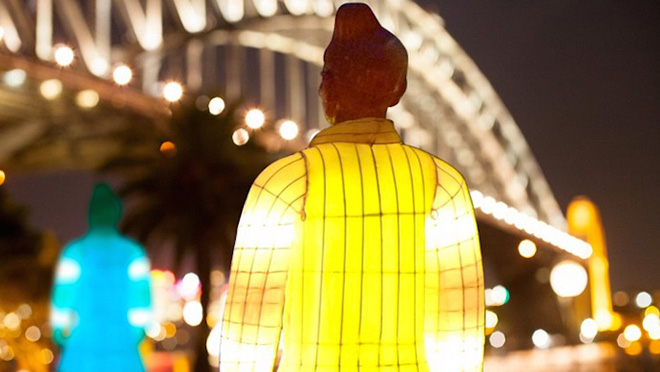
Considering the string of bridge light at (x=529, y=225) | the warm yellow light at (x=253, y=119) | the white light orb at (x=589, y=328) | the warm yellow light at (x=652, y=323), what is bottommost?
the warm yellow light at (x=253, y=119)

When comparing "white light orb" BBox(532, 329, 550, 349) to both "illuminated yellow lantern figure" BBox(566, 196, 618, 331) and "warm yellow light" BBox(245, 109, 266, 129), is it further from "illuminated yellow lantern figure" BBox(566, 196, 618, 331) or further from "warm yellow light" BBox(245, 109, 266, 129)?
"warm yellow light" BBox(245, 109, 266, 129)

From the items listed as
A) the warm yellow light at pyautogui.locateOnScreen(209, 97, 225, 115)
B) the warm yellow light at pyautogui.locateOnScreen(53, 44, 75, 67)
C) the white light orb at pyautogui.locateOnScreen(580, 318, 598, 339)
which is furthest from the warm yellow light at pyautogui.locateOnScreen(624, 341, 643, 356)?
the warm yellow light at pyautogui.locateOnScreen(53, 44, 75, 67)

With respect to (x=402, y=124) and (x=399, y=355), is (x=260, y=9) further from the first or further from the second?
(x=399, y=355)

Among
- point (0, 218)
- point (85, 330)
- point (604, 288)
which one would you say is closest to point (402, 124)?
point (604, 288)

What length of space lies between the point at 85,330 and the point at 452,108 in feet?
177

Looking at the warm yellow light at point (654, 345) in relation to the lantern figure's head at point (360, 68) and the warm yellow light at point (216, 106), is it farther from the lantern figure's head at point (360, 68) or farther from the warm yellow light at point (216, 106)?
the lantern figure's head at point (360, 68)

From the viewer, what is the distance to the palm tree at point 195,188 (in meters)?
20.8

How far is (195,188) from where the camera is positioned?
68.1 ft

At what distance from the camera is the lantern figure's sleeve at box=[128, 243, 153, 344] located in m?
9.65

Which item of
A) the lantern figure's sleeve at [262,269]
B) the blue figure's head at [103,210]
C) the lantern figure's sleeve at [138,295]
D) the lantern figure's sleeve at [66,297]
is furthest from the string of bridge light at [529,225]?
the lantern figure's sleeve at [262,269]

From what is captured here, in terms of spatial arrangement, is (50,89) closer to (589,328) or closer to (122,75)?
(122,75)

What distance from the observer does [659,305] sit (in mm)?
62625

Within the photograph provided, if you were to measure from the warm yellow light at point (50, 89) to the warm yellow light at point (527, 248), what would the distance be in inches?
1329

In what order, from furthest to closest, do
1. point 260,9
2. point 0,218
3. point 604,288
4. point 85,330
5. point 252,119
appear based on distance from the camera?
point 604,288, point 260,9, point 0,218, point 252,119, point 85,330
